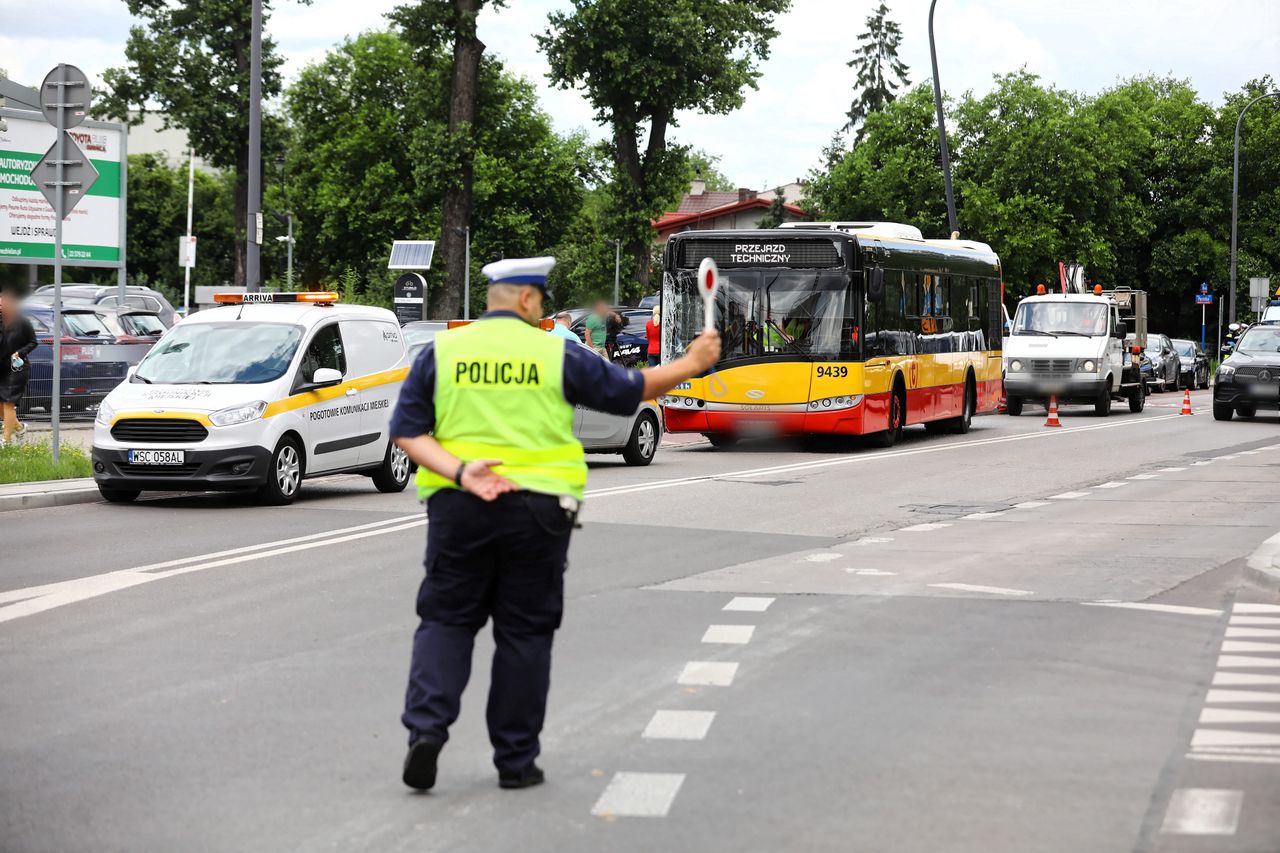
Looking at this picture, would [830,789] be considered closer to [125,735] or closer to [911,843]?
[911,843]

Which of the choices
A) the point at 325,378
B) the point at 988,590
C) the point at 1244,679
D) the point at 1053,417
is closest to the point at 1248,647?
the point at 1244,679

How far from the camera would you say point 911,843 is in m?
5.00

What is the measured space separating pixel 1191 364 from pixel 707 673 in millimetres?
50573

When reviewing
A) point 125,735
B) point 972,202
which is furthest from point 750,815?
point 972,202

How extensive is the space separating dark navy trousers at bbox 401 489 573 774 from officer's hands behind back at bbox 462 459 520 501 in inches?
1.8

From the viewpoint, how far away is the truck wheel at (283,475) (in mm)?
15656

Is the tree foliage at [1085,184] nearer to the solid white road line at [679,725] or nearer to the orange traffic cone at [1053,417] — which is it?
the orange traffic cone at [1053,417]

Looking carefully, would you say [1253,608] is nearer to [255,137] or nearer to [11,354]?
[11,354]

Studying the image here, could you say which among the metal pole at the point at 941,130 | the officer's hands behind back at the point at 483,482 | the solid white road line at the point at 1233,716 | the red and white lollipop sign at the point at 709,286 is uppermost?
the metal pole at the point at 941,130

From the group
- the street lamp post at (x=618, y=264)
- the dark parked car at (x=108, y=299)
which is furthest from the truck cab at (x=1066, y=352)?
the dark parked car at (x=108, y=299)

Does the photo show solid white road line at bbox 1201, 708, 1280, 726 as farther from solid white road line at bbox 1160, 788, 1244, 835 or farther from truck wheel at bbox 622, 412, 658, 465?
truck wheel at bbox 622, 412, 658, 465

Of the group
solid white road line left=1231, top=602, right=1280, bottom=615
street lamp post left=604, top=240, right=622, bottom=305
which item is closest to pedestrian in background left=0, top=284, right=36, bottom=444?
solid white road line left=1231, top=602, right=1280, bottom=615

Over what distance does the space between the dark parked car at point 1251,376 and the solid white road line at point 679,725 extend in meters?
26.8

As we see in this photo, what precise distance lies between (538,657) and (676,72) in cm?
4145
